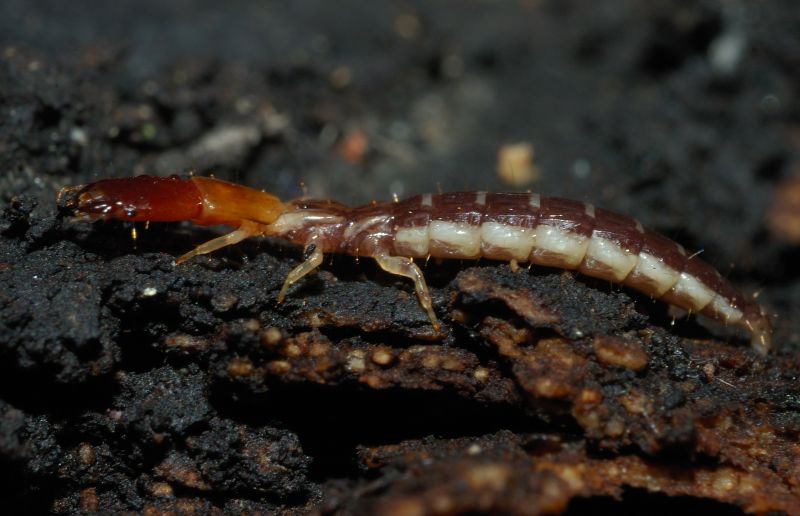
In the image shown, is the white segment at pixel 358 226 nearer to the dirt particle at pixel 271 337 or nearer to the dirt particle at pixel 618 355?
the dirt particle at pixel 271 337

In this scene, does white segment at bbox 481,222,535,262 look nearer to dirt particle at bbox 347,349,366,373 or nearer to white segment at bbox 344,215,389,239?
white segment at bbox 344,215,389,239

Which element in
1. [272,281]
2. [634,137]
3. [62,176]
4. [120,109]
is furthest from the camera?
[634,137]

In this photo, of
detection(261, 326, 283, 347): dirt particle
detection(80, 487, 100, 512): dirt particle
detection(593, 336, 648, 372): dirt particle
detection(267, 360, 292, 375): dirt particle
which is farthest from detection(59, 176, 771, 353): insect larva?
detection(80, 487, 100, 512): dirt particle

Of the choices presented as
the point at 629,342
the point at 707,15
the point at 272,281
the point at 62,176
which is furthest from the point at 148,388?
the point at 707,15

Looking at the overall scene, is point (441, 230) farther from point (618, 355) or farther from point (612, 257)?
point (618, 355)

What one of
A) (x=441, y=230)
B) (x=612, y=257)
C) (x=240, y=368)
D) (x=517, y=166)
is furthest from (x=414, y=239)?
(x=517, y=166)

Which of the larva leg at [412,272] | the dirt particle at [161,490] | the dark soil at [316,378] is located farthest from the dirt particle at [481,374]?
the dirt particle at [161,490]

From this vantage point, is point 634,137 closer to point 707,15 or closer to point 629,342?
point 707,15

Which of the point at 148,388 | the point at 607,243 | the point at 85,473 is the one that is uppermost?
the point at 607,243
